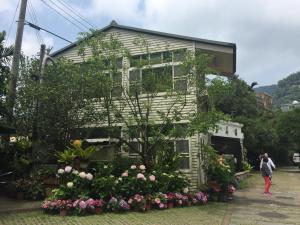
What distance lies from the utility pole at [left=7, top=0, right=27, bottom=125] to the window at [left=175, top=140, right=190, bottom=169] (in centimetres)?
616

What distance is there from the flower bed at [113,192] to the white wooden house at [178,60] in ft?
8.27

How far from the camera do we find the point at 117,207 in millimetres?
11070

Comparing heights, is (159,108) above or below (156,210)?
above

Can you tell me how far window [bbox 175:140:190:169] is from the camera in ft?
50.9

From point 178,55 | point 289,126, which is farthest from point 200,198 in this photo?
point 289,126

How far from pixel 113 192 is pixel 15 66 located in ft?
22.1

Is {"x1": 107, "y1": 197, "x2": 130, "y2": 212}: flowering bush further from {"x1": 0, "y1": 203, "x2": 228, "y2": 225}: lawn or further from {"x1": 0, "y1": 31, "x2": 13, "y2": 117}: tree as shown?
{"x1": 0, "y1": 31, "x2": 13, "y2": 117}: tree

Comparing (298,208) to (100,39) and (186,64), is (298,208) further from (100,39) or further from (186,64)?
(100,39)

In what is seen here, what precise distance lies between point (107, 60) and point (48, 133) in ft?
10.9

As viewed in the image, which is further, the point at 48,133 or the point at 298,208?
the point at 48,133

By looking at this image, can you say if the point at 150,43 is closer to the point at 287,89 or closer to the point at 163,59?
the point at 163,59

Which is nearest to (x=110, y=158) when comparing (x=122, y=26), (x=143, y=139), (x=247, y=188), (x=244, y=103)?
(x=143, y=139)

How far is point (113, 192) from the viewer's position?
11477 mm

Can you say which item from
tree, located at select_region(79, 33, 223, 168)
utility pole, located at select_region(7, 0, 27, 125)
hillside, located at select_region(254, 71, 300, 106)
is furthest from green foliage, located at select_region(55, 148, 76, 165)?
hillside, located at select_region(254, 71, 300, 106)
